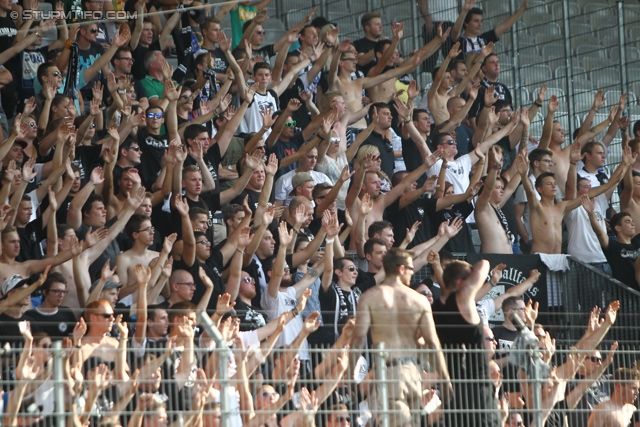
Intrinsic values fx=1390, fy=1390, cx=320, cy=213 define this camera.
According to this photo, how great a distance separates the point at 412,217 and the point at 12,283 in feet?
15.0

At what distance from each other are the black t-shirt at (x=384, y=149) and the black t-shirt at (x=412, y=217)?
39.1 inches

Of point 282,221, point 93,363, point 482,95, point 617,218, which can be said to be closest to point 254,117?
point 282,221

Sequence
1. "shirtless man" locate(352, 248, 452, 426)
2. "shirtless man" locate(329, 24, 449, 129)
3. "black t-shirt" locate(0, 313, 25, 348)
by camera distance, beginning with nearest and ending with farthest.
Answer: "shirtless man" locate(352, 248, 452, 426), "black t-shirt" locate(0, 313, 25, 348), "shirtless man" locate(329, 24, 449, 129)

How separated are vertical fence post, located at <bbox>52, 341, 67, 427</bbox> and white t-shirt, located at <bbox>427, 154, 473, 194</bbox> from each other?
793 cm

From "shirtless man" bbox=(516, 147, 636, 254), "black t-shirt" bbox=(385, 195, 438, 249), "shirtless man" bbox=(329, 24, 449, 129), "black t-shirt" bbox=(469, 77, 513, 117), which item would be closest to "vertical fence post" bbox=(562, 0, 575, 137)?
"black t-shirt" bbox=(469, 77, 513, 117)

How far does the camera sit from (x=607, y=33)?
1883 cm

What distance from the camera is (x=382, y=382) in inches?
305

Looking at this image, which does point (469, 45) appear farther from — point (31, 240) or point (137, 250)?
point (31, 240)

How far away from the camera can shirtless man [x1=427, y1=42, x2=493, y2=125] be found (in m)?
16.0

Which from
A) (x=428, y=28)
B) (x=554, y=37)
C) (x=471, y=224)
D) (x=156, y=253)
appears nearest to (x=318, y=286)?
(x=156, y=253)

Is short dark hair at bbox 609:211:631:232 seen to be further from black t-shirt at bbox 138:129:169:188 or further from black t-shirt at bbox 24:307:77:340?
black t-shirt at bbox 24:307:77:340

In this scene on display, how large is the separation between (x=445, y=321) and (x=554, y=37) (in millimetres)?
10272

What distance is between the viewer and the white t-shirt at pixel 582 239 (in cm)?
1417

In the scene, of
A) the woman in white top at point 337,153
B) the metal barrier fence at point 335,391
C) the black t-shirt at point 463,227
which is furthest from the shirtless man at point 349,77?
the metal barrier fence at point 335,391
